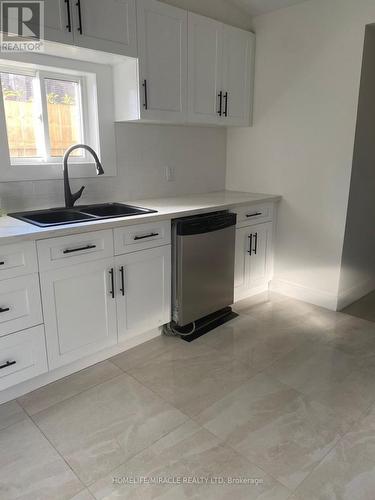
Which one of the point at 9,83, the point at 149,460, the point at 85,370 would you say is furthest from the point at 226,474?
the point at 9,83

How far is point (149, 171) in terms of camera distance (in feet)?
9.82

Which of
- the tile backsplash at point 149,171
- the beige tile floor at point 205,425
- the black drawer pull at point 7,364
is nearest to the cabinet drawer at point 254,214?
the tile backsplash at point 149,171

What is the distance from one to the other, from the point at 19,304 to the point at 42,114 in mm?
1296

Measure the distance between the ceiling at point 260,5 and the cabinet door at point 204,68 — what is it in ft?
1.18

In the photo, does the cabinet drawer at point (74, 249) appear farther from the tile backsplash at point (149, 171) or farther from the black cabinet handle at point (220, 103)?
the black cabinet handle at point (220, 103)

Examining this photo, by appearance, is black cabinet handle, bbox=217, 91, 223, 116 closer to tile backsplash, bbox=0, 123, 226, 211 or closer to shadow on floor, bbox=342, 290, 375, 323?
tile backsplash, bbox=0, 123, 226, 211

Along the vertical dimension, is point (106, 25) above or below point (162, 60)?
above

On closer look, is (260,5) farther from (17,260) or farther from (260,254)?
(17,260)

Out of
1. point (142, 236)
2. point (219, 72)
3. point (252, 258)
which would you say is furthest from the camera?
point (252, 258)

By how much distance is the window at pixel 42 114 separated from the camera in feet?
7.59

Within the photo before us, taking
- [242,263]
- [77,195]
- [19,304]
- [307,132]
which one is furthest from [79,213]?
[307,132]

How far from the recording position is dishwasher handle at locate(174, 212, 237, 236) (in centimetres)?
243

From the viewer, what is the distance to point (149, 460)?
1.59 meters

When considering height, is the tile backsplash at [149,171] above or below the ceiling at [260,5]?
below
